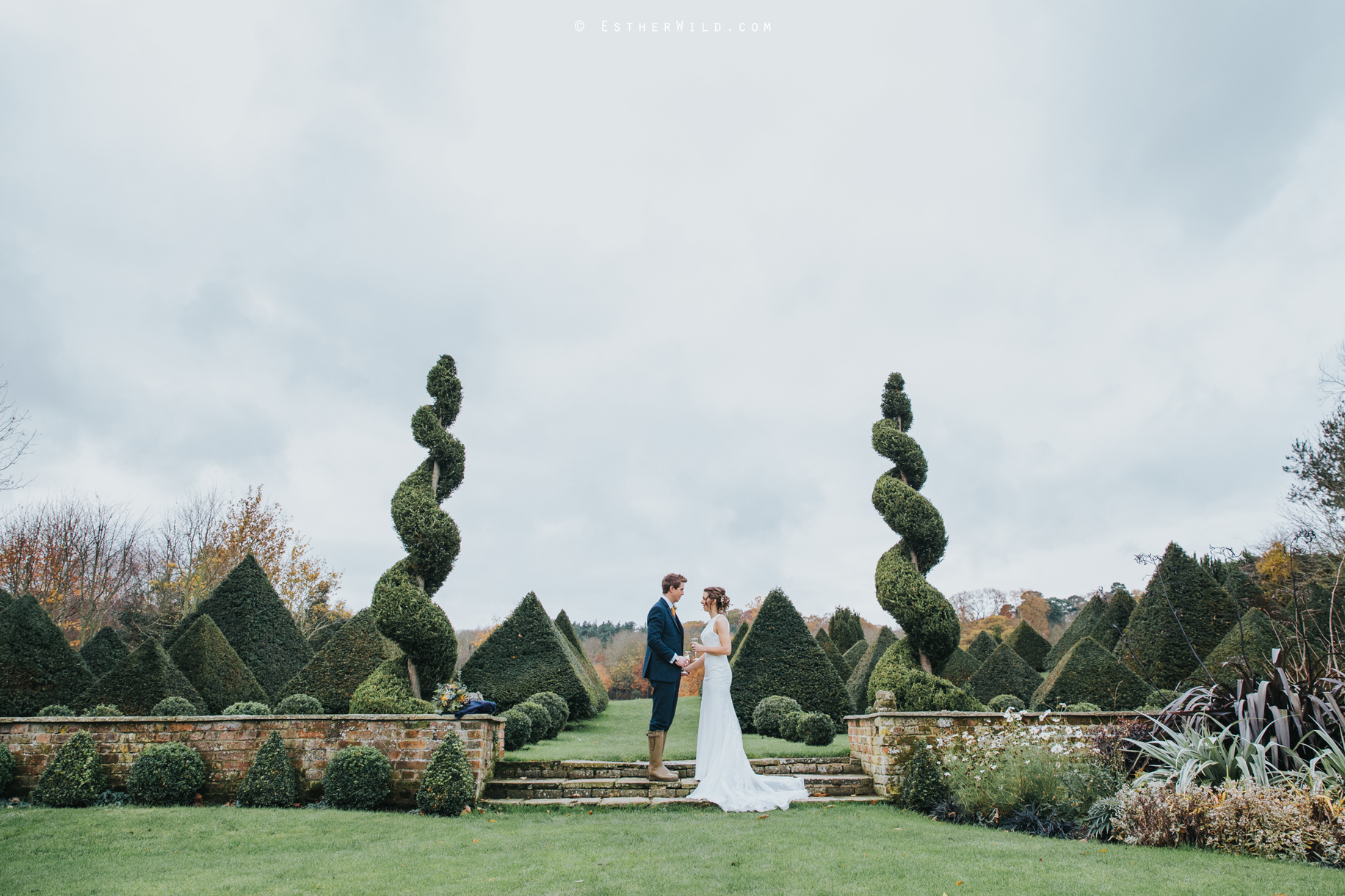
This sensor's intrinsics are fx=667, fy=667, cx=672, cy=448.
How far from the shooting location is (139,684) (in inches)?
396

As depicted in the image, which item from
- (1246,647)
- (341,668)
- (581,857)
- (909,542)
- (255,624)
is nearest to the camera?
(581,857)

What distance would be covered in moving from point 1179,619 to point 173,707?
17.6 meters

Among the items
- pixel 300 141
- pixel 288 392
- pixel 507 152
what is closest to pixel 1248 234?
pixel 507 152

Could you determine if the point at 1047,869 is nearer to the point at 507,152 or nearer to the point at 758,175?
the point at 758,175

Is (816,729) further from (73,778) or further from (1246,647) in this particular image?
(73,778)

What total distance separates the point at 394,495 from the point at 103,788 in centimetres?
447

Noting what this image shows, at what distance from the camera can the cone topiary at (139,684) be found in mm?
9961

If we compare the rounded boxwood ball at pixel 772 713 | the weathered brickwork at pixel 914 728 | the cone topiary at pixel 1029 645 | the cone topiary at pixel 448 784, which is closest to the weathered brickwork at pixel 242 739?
the cone topiary at pixel 448 784

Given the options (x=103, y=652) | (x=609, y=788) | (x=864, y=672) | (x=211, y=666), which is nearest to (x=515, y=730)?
(x=609, y=788)

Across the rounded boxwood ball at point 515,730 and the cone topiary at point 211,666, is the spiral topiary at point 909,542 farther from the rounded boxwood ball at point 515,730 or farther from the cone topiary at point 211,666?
the cone topiary at point 211,666

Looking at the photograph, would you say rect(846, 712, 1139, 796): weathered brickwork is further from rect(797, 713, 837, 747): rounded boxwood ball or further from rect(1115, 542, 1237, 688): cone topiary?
rect(1115, 542, 1237, 688): cone topiary

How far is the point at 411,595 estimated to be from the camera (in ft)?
29.6

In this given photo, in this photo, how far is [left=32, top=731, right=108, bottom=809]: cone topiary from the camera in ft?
23.2

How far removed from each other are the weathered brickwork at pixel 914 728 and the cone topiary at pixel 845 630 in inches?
660
